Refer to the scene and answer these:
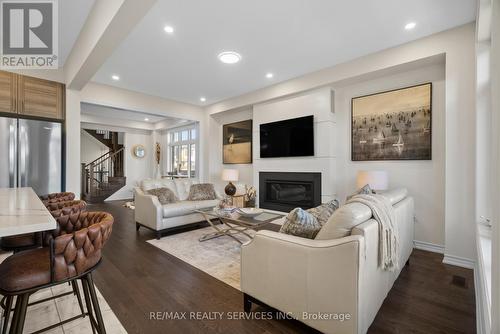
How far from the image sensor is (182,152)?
28.0ft

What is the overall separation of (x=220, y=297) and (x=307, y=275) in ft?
3.24

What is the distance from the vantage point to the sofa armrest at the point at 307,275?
53.8 inches

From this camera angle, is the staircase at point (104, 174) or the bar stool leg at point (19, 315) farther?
the staircase at point (104, 174)

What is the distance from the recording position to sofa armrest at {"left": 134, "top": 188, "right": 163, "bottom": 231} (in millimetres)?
3691

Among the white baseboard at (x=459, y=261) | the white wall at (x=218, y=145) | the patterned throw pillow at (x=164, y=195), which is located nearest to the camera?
the white baseboard at (x=459, y=261)

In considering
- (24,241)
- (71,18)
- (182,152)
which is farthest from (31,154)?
(182,152)

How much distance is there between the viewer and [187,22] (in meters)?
2.78

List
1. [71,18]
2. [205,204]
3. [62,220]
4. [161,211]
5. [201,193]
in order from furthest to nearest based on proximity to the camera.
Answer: [201,193], [205,204], [161,211], [71,18], [62,220]

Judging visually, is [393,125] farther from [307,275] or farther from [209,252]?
[209,252]

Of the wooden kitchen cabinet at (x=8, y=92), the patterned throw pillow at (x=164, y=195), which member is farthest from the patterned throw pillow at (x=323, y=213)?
the wooden kitchen cabinet at (x=8, y=92)

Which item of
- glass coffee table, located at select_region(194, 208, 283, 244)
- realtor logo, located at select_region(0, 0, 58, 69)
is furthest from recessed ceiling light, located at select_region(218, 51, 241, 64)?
glass coffee table, located at select_region(194, 208, 283, 244)

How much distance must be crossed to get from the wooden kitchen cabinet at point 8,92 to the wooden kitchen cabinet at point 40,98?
2.1 inches

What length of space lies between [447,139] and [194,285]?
341 centimetres

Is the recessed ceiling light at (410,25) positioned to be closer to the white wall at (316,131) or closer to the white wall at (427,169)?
the white wall at (427,169)
